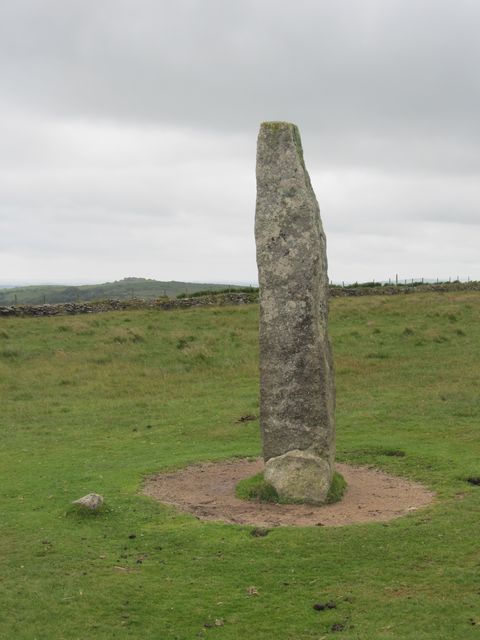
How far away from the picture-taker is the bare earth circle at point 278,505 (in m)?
12.2

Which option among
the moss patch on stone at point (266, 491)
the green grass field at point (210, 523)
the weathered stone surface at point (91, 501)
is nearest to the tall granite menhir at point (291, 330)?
the moss patch on stone at point (266, 491)

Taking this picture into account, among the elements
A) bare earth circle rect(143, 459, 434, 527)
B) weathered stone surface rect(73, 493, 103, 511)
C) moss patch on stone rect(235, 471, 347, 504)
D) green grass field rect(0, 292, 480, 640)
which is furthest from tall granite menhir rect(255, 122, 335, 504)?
weathered stone surface rect(73, 493, 103, 511)

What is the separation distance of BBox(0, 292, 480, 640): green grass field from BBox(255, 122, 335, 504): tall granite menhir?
1.88 meters

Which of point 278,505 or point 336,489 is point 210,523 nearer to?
point 278,505

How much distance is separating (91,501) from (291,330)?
14.5 ft

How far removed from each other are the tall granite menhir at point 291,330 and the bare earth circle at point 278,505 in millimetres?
573

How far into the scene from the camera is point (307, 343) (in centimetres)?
1318

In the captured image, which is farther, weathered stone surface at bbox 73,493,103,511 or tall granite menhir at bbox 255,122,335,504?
tall granite menhir at bbox 255,122,335,504

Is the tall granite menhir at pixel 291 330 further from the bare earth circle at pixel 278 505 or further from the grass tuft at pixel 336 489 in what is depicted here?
the bare earth circle at pixel 278 505

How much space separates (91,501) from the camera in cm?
1244

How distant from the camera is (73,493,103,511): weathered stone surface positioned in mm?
12414

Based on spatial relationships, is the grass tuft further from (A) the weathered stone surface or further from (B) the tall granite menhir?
(A) the weathered stone surface

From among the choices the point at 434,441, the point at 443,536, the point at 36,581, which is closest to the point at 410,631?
the point at 443,536

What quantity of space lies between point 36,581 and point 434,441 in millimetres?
9820
